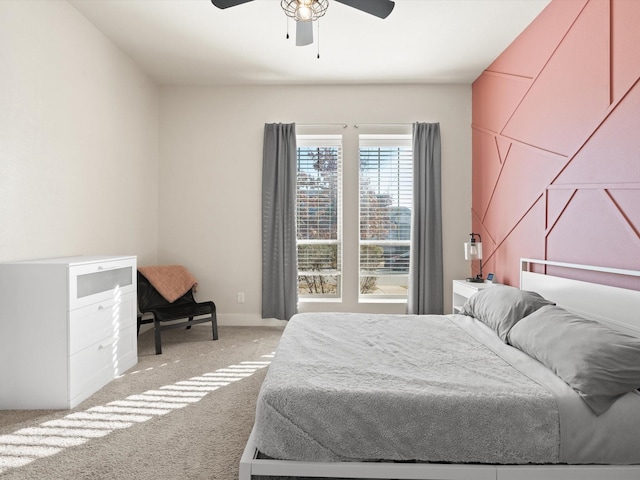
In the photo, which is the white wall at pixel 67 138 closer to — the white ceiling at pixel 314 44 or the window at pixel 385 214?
the white ceiling at pixel 314 44

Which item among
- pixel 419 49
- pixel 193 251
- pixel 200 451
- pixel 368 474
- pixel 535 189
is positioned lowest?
pixel 200 451

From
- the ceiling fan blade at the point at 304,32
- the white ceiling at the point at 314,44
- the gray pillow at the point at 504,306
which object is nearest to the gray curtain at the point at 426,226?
the white ceiling at the point at 314,44

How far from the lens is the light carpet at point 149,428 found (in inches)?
75.5

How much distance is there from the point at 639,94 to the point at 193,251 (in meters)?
4.28

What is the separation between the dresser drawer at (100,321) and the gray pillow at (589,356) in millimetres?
2703

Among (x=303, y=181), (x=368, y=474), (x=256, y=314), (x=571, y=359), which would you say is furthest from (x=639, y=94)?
(x=256, y=314)

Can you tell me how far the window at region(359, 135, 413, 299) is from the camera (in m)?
4.84

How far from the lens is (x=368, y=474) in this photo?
5.27 feet

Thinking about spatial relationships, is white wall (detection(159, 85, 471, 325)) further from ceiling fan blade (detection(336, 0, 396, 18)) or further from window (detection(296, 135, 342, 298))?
ceiling fan blade (detection(336, 0, 396, 18))

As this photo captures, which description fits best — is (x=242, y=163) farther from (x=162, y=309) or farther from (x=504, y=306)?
(x=504, y=306)

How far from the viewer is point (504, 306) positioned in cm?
254

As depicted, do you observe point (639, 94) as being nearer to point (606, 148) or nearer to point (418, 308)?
point (606, 148)

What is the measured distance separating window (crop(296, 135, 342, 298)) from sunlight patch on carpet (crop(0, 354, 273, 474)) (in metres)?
1.91

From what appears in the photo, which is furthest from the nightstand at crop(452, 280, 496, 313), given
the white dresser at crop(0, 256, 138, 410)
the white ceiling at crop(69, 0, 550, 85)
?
the white dresser at crop(0, 256, 138, 410)
